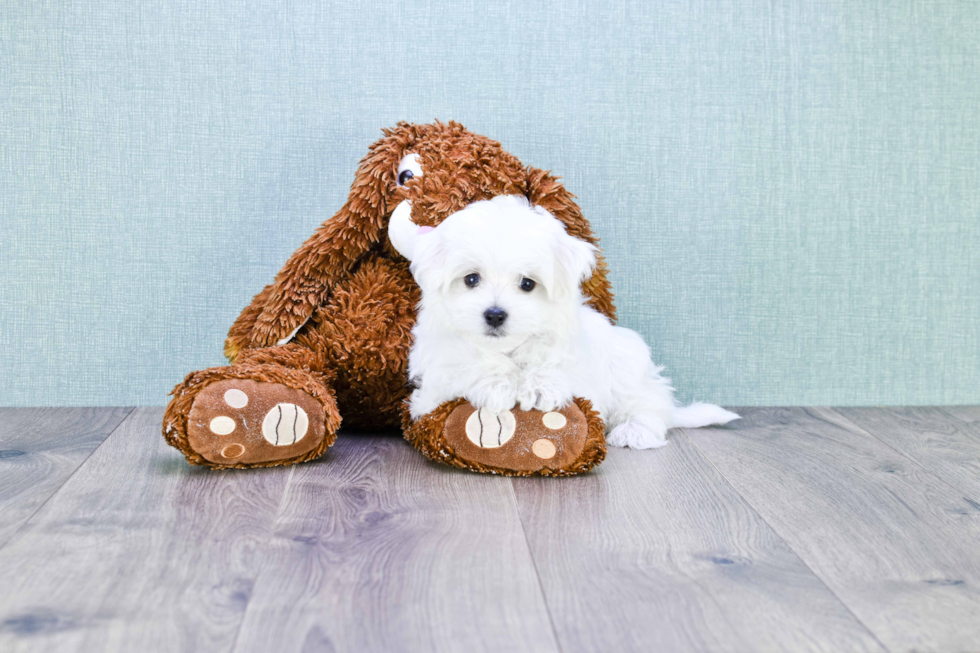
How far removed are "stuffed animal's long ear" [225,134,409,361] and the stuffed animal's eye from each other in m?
0.02

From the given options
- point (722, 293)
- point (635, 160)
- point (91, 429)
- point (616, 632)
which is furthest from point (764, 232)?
point (91, 429)

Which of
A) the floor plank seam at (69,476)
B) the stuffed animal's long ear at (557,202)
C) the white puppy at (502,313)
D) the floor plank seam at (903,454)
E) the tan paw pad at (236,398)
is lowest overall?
the floor plank seam at (903,454)

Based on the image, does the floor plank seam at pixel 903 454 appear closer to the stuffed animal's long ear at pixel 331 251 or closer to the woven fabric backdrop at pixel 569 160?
the woven fabric backdrop at pixel 569 160

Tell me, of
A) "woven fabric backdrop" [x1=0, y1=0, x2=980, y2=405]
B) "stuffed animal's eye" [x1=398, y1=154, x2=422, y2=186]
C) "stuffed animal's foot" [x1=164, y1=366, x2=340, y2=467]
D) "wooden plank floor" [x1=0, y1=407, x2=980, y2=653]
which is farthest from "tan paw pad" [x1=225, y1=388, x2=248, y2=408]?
"woven fabric backdrop" [x1=0, y1=0, x2=980, y2=405]

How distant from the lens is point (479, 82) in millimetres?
1873

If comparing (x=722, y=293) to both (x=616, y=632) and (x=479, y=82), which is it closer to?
(x=479, y=82)

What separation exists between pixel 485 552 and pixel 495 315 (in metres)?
0.39

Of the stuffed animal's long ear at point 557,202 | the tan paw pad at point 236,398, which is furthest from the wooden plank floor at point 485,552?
the stuffed animal's long ear at point 557,202

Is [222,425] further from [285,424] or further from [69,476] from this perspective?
[69,476]

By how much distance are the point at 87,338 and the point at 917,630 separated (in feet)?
5.46

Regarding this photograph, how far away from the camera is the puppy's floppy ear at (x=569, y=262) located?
133 cm

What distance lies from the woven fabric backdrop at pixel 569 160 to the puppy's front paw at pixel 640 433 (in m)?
0.37

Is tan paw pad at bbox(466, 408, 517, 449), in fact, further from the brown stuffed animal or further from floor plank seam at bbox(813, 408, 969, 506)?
floor plank seam at bbox(813, 408, 969, 506)

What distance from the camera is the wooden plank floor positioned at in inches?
33.3
